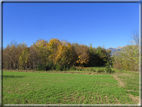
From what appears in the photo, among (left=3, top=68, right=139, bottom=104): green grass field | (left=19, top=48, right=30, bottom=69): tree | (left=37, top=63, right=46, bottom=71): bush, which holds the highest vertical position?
(left=19, top=48, right=30, bottom=69): tree

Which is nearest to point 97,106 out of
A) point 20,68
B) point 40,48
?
point 20,68

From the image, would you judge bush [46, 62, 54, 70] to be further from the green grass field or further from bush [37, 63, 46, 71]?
the green grass field

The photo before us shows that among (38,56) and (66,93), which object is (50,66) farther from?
(66,93)

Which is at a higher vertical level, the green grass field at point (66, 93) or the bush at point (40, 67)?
the green grass field at point (66, 93)

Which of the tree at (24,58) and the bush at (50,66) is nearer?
the tree at (24,58)

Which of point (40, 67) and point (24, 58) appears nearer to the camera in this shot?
point (40, 67)

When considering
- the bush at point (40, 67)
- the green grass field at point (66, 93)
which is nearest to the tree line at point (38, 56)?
the bush at point (40, 67)

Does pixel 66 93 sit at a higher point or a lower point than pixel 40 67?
higher

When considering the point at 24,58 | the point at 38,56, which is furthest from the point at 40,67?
the point at 24,58

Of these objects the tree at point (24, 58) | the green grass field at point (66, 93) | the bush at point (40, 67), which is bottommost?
the bush at point (40, 67)

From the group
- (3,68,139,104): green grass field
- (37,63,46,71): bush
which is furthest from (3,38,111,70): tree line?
(3,68,139,104): green grass field

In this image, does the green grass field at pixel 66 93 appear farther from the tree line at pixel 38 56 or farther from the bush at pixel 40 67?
the tree line at pixel 38 56

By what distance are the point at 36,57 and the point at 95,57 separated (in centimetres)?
2288

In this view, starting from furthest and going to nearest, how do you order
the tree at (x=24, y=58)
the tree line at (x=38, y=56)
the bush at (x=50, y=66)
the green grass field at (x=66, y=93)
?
the bush at (x=50, y=66) → the tree at (x=24, y=58) → the tree line at (x=38, y=56) → the green grass field at (x=66, y=93)
